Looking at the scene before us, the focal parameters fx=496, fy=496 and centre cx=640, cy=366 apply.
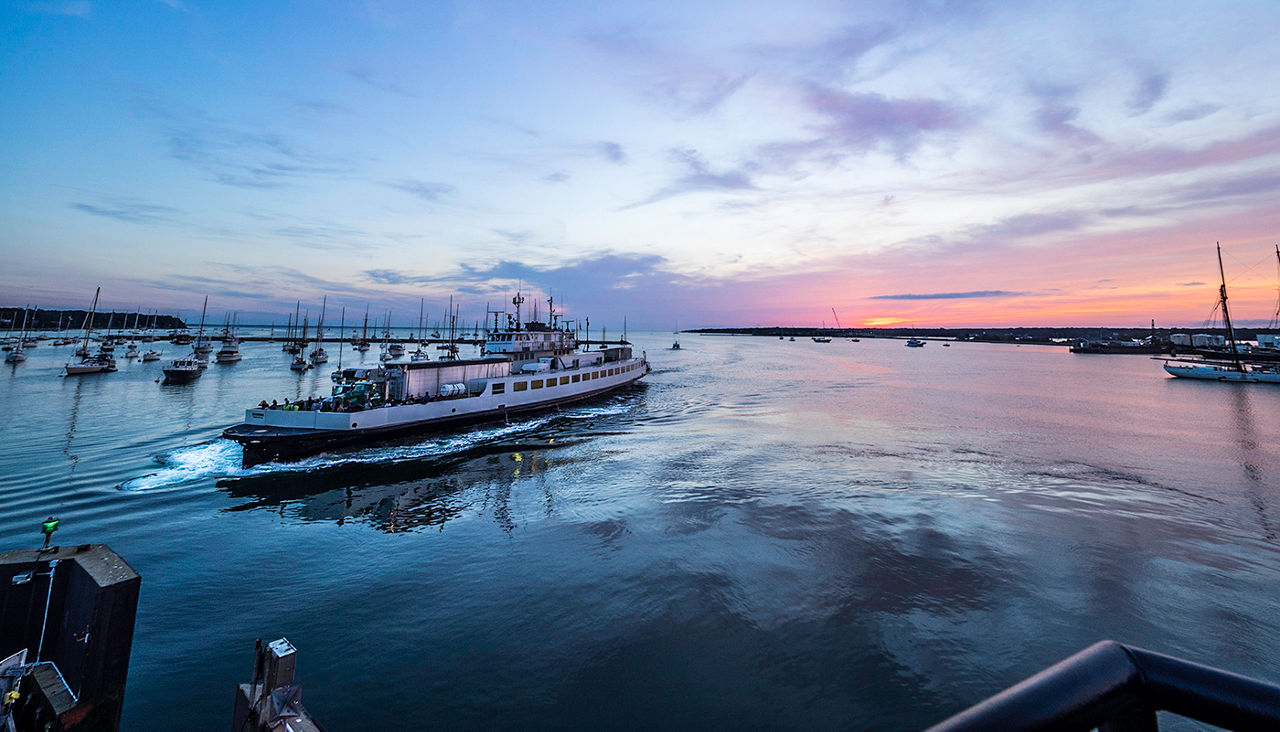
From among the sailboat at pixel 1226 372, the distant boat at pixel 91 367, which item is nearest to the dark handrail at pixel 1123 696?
the distant boat at pixel 91 367

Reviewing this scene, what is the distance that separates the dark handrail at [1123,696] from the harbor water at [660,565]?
10375 millimetres

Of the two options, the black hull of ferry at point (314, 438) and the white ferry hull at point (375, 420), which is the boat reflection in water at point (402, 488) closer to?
the black hull of ferry at point (314, 438)

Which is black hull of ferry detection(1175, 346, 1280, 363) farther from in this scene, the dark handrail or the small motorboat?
the small motorboat

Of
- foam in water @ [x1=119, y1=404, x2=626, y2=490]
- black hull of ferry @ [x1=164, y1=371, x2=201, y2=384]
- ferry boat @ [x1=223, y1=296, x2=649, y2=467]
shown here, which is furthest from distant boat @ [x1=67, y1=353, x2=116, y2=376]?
foam in water @ [x1=119, y1=404, x2=626, y2=490]

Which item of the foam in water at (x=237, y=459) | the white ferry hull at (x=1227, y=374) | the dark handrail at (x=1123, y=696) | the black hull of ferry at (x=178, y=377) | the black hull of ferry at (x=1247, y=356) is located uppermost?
the black hull of ferry at (x=1247, y=356)

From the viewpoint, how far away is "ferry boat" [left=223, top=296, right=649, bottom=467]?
30953 millimetres

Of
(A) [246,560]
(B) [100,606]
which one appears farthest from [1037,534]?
(A) [246,560]

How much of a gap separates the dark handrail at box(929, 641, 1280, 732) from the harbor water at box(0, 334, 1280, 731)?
10375 mm

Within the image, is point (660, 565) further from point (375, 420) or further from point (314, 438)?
point (314, 438)

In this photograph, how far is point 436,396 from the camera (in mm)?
38750

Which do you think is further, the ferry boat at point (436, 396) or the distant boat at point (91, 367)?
the distant boat at point (91, 367)

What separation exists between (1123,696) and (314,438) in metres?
36.7

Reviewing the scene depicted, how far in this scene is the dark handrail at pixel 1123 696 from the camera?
58.1 inches

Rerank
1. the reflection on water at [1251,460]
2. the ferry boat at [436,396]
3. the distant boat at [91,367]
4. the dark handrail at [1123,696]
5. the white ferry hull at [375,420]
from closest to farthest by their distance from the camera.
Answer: the dark handrail at [1123,696]
the reflection on water at [1251,460]
the white ferry hull at [375,420]
the ferry boat at [436,396]
the distant boat at [91,367]
